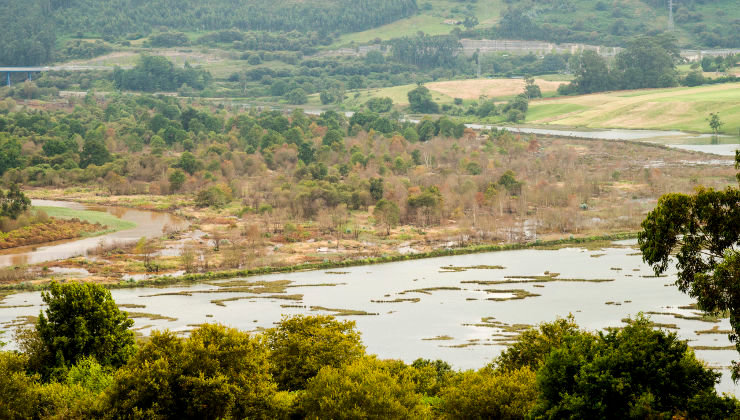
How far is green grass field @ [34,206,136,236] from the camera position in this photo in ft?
280

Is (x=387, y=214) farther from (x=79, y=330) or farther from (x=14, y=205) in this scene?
(x=79, y=330)

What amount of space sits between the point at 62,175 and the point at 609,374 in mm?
98616

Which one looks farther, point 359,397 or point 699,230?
point 359,397

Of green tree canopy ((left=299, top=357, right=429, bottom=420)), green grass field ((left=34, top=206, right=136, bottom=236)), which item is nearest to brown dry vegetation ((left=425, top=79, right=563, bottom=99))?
green grass field ((left=34, top=206, right=136, bottom=236))

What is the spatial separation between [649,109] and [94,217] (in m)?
107

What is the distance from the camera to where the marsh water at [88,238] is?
7188 cm

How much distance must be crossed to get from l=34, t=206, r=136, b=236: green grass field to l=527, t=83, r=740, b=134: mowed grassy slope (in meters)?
96.6

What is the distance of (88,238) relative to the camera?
262 feet

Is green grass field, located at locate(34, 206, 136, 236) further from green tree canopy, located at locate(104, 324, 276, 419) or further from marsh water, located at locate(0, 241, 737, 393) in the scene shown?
green tree canopy, located at locate(104, 324, 276, 419)

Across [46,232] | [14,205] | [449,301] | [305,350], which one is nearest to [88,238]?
[46,232]

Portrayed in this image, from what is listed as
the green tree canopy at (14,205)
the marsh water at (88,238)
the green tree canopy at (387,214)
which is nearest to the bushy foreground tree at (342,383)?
the marsh water at (88,238)

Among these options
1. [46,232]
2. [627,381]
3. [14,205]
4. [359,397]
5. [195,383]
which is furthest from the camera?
[14,205]

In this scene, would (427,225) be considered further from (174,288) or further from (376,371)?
(376,371)

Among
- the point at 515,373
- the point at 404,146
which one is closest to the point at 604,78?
the point at 404,146
